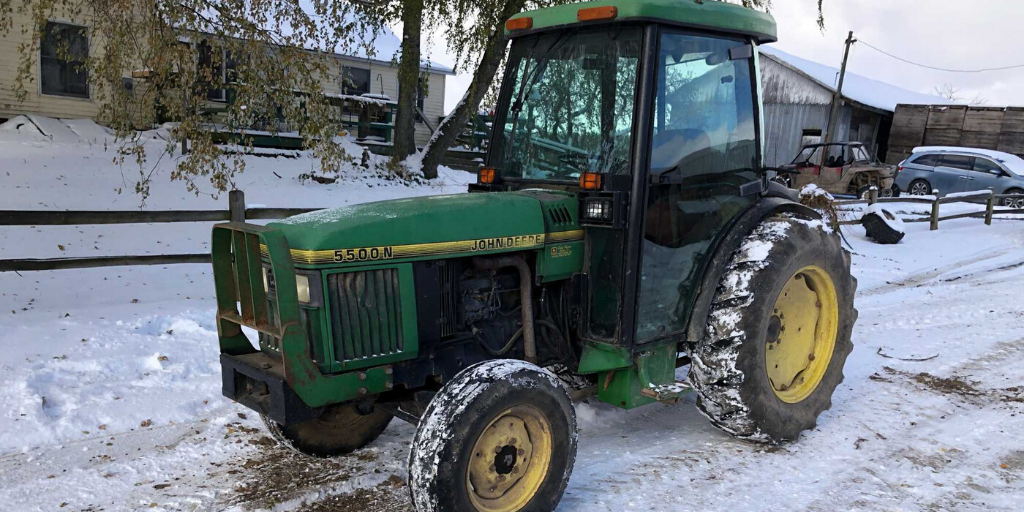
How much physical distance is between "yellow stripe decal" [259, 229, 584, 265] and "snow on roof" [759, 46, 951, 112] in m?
23.0

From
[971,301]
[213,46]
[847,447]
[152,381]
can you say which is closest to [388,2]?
[213,46]

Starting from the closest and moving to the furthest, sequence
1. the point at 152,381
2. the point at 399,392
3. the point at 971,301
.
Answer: the point at 399,392, the point at 152,381, the point at 971,301

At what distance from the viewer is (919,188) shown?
2042 centimetres

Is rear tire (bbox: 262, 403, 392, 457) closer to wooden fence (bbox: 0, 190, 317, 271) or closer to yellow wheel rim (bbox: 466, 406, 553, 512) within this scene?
yellow wheel rim (bbox: 466, 406, 553, 512)

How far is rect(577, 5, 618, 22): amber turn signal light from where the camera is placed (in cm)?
376

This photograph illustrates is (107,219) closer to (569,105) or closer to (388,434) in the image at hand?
(388,434)

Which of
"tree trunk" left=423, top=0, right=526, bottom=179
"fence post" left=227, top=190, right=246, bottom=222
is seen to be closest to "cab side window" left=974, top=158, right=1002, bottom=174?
"tree trunk" left=423, top=0, right=526, bottom=179

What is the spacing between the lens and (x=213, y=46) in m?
6.64

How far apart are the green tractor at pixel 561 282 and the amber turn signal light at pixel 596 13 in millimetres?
15

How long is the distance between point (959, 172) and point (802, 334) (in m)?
Result: 18.1

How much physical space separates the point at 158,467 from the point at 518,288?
2.07m

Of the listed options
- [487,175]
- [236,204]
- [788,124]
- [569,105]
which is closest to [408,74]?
[236,204]

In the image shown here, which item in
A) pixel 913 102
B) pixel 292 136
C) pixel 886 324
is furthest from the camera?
pixel 913 102

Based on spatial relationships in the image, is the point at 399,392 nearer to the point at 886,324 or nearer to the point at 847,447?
the point at 847,447
